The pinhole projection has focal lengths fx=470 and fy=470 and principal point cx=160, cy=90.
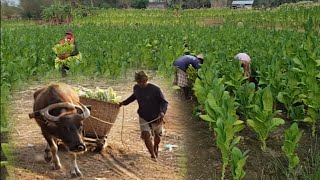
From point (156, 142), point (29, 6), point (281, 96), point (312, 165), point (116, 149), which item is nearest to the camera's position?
point (29, 6)

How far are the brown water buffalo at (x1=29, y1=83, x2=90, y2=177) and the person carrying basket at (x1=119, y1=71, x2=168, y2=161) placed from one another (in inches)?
10.1

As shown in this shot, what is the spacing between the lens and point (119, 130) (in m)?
2.51

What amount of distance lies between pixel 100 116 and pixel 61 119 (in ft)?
0.81

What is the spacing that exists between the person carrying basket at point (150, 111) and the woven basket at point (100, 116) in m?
0.06

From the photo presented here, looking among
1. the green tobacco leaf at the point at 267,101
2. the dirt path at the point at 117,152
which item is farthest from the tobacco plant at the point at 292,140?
the dirt path at the point at 117,152

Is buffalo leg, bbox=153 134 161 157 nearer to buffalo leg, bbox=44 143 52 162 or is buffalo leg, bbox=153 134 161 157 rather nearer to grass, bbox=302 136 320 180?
buffalo leg, bbox=44 143 52 162

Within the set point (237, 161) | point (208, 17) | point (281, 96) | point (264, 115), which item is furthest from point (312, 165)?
point (208, 17)

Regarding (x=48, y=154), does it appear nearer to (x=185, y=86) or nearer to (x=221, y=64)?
(x=185, y=86)

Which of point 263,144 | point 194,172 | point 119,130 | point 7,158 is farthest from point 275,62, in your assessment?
point 7,158

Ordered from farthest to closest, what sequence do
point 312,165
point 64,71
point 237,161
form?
point 312,165, point 237,161, point 64,71

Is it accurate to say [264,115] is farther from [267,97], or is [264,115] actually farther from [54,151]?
[54,151]

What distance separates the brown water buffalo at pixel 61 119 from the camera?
1.80 meters

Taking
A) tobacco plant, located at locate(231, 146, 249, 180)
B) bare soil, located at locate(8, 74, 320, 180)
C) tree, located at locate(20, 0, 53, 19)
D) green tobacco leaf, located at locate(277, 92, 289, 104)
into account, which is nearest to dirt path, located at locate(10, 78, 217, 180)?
bare soil, located at locate(8, 74, 320, 180)

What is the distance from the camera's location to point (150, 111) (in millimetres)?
2322
